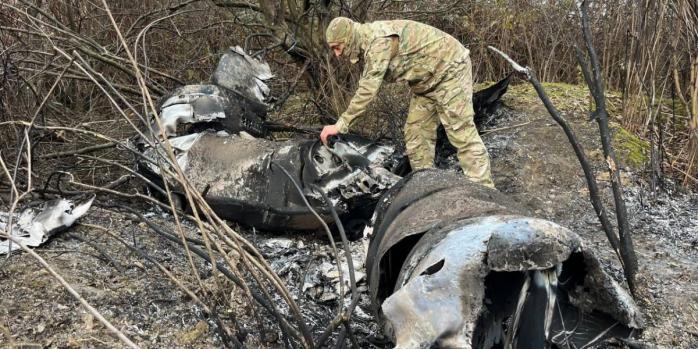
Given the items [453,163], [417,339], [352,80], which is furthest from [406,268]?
[352,80]

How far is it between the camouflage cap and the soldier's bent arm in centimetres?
16

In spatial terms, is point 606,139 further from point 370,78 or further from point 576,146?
point 370,78

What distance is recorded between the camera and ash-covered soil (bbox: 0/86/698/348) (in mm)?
2516

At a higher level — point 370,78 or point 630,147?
point 370,78

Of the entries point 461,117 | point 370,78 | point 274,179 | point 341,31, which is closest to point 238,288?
point 274,179

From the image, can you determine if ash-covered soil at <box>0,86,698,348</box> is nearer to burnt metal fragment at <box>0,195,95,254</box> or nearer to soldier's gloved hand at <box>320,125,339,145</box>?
burnt metal fragment at <box>0,195,95,254</box>

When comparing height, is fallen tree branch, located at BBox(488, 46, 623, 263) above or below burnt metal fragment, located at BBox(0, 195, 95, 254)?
above

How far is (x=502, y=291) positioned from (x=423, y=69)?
2.80 m

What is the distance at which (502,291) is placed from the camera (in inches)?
65.7

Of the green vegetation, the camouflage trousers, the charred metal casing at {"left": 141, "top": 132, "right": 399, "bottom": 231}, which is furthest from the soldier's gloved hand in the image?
the green vegetation

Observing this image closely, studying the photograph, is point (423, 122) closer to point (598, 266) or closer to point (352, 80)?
point (352, 80)

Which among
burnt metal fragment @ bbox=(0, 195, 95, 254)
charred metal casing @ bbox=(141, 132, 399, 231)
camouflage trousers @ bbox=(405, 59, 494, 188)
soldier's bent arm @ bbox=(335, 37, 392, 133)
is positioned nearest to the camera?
burnt metal fragment @ bbox=(0, 195, 95, 254)

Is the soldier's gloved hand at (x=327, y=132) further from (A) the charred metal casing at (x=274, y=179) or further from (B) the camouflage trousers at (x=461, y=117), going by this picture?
(B) the camouflage trousers at (x=461, y=117)

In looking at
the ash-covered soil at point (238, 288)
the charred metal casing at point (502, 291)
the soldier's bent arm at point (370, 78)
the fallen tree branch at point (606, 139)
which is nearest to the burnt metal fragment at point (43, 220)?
the ash-covered soil at point (238, 288)
